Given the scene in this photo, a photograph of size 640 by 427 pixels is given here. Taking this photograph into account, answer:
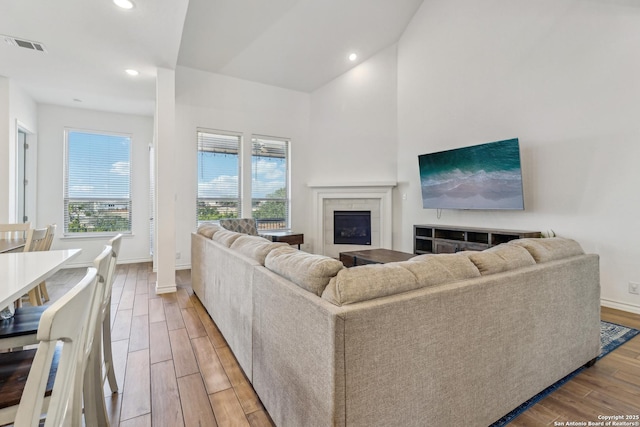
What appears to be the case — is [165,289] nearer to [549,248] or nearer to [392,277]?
[392,277]

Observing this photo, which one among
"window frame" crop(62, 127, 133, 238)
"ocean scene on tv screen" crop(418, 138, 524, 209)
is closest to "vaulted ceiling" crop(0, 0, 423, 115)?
"window frame" crop(62, 127, 133, 238)

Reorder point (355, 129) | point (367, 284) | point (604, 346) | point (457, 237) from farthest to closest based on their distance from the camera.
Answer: point (355, 129), point (457, 237), point (604, 346), point (367, 284)

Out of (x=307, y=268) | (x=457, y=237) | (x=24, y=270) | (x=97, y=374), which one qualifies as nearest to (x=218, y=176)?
(x=457, y=237)

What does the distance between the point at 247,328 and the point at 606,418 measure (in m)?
2.01

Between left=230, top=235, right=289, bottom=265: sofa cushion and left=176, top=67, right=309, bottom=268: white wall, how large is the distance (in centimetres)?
329

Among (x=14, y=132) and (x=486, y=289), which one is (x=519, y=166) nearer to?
(x=486, y=289)

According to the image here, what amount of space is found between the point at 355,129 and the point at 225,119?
2460mm

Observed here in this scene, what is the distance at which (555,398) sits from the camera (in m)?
1.74

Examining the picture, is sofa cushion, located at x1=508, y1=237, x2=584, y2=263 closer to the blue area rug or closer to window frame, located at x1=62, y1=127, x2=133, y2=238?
the blue area rug

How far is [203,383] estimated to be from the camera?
6.29 ft

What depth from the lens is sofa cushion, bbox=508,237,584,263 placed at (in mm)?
1846

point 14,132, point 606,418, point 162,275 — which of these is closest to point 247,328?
point 606,418

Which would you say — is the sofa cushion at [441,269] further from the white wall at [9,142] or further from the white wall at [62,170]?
the white wall at [62,170]

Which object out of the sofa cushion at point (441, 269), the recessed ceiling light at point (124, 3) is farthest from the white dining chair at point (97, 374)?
the recessed ceiling light at point (124, 3)
